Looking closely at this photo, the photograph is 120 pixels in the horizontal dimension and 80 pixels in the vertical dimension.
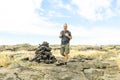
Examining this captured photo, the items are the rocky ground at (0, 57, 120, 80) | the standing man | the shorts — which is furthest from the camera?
the shorts

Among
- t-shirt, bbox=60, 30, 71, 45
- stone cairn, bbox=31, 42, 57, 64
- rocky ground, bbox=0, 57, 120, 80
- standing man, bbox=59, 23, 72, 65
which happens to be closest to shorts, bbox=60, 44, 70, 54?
standing man, bbox=59, 23, 72, 65

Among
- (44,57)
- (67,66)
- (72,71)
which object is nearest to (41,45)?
(44,57)

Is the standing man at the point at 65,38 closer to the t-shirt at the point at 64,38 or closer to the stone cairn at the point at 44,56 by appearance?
the t-shirt at the point at 64,38

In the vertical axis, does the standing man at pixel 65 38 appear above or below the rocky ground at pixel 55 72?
above

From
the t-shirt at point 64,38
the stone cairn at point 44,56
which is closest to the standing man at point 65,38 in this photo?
the t-shirt at point 64,38

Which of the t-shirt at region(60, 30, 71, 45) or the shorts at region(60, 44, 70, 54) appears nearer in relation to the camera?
the t-shirt at region(60, 30, 71, 45)

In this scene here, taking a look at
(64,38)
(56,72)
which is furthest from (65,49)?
(56,72)

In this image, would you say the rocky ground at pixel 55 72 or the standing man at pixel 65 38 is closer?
the rocky ground at pixel 55 72

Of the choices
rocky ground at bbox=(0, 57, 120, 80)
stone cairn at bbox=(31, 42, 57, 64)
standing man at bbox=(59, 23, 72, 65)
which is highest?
standing man at bbox=(59, 23, 72, 65)

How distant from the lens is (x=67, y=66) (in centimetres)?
2145

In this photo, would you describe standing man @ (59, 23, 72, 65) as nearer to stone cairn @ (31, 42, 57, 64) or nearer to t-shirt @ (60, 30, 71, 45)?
t-shirt @ (60, 30, 71, 45)

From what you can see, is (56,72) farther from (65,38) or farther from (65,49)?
(65,38)

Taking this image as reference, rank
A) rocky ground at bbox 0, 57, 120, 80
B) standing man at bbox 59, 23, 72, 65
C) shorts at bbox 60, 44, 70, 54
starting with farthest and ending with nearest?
1. shorts at bbox 60, 44, 70, 54
2. standing man at bbox 59, 23, 72, 65
3. rocky ground at bbox 0, 57, 120, 80

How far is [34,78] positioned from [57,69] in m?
2.13
